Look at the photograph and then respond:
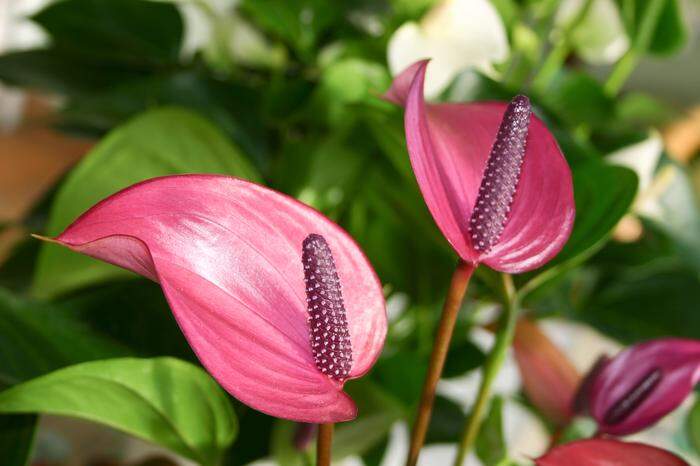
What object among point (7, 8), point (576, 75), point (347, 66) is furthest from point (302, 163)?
point (7, 8)

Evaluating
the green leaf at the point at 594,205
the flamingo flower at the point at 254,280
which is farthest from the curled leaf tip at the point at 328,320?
the green leaf at the point at 594,205

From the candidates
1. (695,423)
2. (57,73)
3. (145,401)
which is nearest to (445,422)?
(695,423)

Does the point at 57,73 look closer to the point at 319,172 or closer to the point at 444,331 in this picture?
the point at 319,172

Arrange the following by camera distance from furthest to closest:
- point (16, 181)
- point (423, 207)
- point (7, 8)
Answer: point (7, 8) < point (16, 181) < point (423, 207)

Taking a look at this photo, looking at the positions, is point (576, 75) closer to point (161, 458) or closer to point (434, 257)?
point (434, 257)

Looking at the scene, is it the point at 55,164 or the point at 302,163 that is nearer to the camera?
the point at 302,163

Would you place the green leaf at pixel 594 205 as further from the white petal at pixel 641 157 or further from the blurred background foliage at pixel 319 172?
the white petal at pixel 641 157
